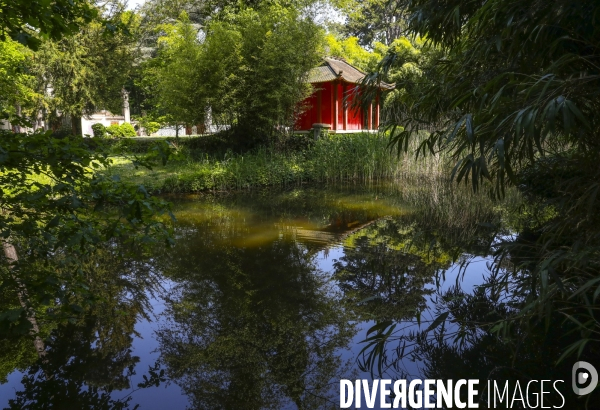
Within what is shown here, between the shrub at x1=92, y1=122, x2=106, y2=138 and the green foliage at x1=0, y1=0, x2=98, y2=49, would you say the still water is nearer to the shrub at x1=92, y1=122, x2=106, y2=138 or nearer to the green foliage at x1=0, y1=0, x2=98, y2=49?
the shrub at x1=92, y1=122, x2=106, y2=138

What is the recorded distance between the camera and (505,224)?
5.99 meters

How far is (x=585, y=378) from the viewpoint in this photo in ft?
7.45

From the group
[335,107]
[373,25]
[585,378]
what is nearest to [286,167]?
[335,107]

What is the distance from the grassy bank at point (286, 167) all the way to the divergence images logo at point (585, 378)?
7.69 meters

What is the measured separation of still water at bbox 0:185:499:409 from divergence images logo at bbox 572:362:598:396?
78 cm

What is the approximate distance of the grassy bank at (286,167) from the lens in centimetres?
1036

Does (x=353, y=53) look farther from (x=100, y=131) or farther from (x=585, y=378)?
(x=585, y=378)

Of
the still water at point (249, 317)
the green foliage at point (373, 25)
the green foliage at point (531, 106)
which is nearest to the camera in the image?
the green foliage at point (531, 106)

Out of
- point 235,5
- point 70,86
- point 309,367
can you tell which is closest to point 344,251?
point 309,367

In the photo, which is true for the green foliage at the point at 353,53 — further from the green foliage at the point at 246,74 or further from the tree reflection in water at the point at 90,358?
the tree reflection in water at the point at 90,358

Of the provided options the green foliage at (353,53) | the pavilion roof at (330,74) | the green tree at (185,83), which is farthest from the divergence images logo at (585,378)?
the green foliage at (353,53)

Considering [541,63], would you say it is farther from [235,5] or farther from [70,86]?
[70,86]

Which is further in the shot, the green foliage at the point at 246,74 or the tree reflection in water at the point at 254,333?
the green foliage at the point at 246,74

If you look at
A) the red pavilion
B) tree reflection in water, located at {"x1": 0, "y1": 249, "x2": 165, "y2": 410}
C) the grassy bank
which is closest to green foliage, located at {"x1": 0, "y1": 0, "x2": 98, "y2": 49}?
tree reflection in water, located at {"x1": 0, "y1": 249, "x2": 165, "y2": 410}
